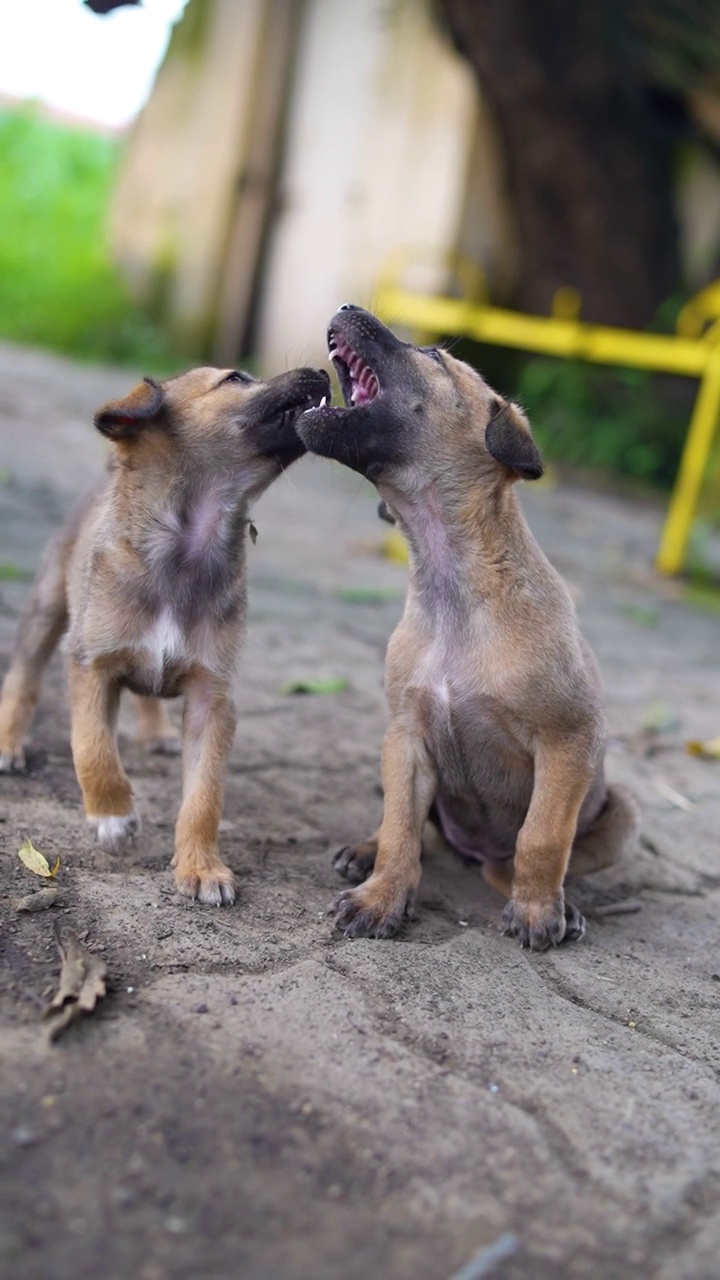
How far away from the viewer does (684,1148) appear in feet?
8.00

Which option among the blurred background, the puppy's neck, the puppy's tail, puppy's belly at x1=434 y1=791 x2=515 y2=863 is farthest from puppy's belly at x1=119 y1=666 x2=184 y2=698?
the blurred background

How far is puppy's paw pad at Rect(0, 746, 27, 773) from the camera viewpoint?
3.93 meters

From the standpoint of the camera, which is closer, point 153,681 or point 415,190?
point 153,681

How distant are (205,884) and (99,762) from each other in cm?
49

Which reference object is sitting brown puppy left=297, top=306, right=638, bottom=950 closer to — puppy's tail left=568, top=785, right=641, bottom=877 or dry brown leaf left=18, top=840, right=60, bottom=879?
puppy's tail left=568, top=785, right=641, bottom=877

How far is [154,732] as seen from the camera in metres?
4.54

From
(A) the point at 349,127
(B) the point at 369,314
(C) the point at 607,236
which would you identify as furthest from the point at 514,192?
(B) the point at 369,314

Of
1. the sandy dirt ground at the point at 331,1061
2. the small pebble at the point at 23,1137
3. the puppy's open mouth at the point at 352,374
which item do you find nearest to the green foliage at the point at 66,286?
the sandy dirt ground at the point at 331,1061

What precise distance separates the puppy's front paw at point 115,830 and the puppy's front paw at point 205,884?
0.21 m

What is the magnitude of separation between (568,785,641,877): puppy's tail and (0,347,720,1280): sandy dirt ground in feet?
Answer: 0.37

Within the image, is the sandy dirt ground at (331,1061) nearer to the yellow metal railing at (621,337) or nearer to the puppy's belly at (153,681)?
the puppy's belly at (153,681)

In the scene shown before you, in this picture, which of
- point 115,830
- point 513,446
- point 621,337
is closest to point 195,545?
point 115,830

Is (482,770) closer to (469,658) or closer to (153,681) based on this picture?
(469,658)

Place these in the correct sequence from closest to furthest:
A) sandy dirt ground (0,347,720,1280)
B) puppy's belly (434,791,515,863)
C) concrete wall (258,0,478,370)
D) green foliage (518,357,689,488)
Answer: sandy dirt ground (0,347,720,1280) → puppy's belly (434,791,515,863) → concrete wall (258,0,478,370) → green foliage (518,357,689,488)
